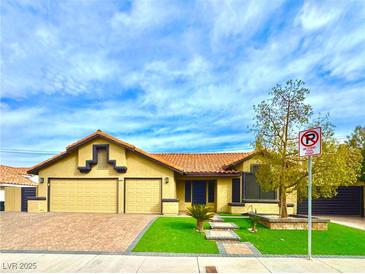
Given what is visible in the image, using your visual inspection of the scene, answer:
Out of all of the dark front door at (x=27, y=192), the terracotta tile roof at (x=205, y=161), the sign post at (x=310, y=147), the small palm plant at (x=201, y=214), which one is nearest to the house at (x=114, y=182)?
the terracotta tile roof at (x=205, y=161)

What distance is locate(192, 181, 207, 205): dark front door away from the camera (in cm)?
1839

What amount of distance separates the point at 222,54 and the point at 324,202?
1334 centimetres

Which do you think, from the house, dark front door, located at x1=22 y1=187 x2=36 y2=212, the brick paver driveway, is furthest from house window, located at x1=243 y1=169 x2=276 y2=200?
dark front door, located at x1=22 y1=187 x2=36 y2=212

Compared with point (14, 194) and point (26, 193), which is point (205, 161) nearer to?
point (26, 193)

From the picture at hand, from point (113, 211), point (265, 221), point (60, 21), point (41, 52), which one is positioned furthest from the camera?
point (113, 211)

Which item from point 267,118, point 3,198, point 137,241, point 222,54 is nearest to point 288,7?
point 222,54

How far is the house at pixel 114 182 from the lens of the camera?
16.1 meters

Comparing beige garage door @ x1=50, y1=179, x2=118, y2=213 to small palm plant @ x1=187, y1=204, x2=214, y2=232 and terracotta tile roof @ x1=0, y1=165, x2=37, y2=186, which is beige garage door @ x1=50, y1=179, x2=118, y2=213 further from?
terracotta tile roof @ x1=0, y1=165, x2=37, y2=186

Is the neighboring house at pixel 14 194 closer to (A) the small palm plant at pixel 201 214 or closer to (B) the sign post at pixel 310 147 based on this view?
(A) the small palm plant at pixel 201 214

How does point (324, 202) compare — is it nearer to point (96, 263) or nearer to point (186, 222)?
point (186, 222)

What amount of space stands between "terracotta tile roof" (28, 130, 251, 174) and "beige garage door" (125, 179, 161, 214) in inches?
65.5

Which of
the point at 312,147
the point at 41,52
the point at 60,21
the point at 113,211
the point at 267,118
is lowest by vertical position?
the point at 113,211

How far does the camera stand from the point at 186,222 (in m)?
12.7

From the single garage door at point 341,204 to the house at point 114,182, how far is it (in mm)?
2304
